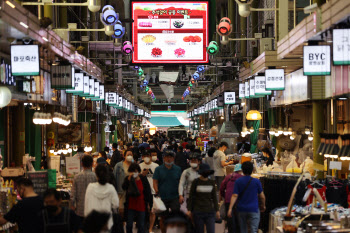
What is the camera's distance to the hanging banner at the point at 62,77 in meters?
15.4

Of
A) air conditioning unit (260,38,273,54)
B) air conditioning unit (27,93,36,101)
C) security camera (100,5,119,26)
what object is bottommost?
air conditioning unit (27,93,36,101)

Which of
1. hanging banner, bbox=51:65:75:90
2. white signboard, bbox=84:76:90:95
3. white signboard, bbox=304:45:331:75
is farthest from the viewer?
white signboard, bbox=84:76:90:95

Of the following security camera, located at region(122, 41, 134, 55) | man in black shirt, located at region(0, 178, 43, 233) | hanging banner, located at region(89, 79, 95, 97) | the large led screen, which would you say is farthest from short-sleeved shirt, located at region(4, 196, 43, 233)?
the large led screen

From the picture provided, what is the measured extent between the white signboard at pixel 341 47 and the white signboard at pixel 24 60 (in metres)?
5.30

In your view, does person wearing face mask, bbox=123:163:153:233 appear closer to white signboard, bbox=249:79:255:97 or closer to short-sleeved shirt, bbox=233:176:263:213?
short-sleeved shirt, bbox=233:176:263:213

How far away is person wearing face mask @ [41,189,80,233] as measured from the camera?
21.5ft

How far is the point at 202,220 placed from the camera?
10109 millimetres

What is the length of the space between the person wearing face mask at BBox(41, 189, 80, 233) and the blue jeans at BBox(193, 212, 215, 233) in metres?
3.79

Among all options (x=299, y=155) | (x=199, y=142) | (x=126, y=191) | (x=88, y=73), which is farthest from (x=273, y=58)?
(x=199, y=142)

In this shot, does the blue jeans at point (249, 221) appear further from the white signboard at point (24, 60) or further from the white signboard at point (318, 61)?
the white signboard at point (24, 60)

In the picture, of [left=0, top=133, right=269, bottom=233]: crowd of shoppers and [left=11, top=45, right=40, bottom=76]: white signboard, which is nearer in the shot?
[left=0, top=133, right=269, bottom=233]: crowd of shoppers

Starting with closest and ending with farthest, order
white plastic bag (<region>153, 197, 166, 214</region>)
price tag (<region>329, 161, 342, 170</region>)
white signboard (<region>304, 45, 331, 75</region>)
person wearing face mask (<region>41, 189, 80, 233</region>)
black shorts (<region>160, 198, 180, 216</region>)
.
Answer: person wearing face mask (<region>41, 189, 80, 233</region>), white signboard (<region>304, 45, 331, 75</region>), white plastic bag (<region>153, 197, 166, 214</region>), black shorts (<region>160, 198, 180, 216</region>), price tag (<region>329, 161, 342, 170</region>)

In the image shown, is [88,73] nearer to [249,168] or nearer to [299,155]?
[299,155]

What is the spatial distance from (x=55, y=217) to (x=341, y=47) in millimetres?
5281
